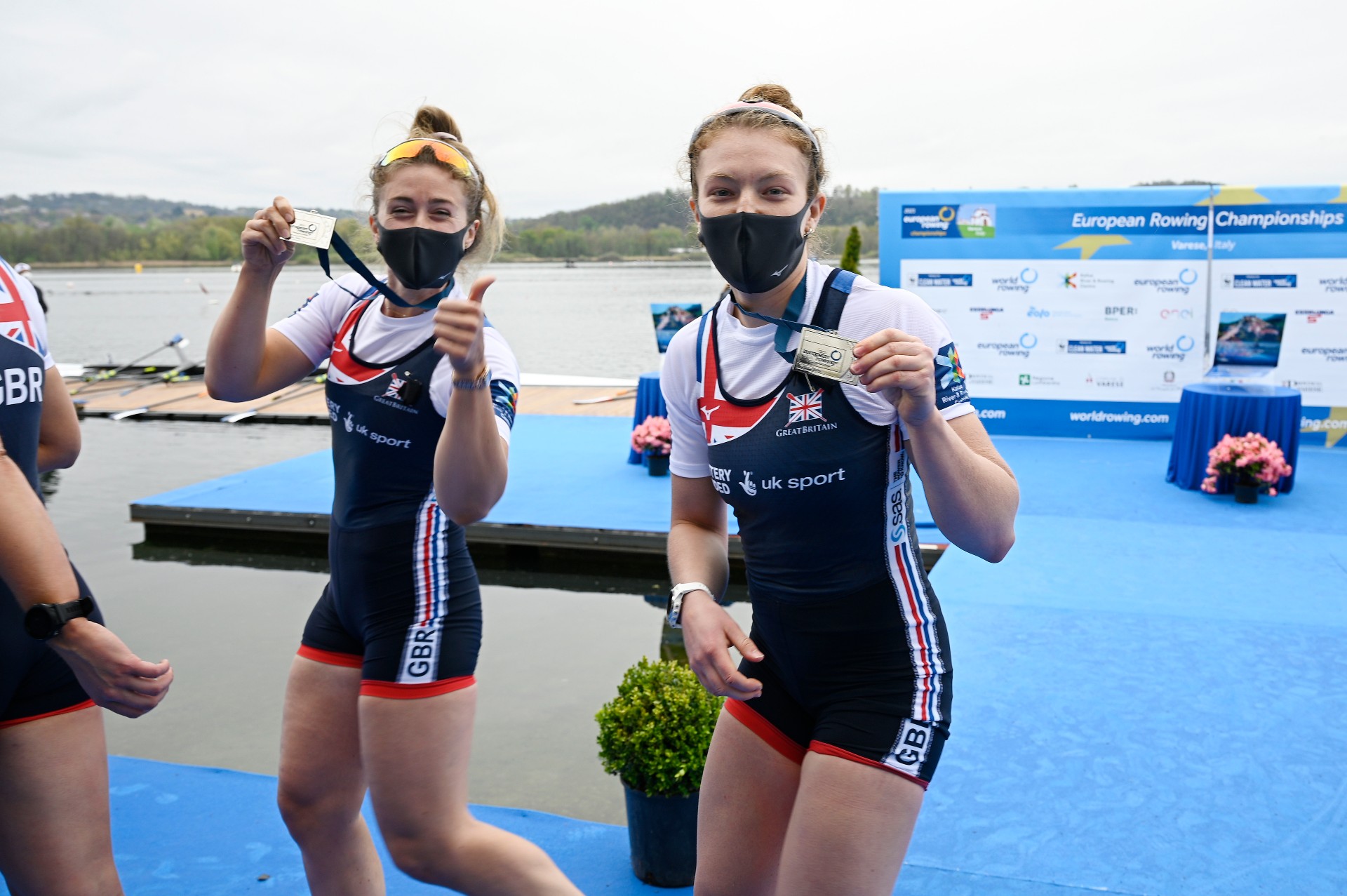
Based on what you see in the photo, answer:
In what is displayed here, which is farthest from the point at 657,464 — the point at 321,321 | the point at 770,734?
the point at 770,734

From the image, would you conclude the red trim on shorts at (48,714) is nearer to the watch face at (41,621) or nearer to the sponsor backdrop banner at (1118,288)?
the watch face at (41,621)

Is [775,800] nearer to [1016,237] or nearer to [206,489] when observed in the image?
[206,489]

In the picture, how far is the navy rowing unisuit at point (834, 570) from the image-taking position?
1852 millimetres

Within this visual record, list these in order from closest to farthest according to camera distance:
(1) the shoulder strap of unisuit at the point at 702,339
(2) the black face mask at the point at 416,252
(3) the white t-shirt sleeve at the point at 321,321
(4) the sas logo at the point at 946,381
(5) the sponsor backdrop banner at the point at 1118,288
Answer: (4) the sas logo at the point at 946,381 → (1) the shoulder strap of unisuit at the point at 702,339 → (2) the black face mask at the point at 416,252 → (3) the white t-shirt sleeve at the point at 321,321 → (5) the sponsor backdrop banner at the point at 1118,288

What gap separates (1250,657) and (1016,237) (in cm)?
744

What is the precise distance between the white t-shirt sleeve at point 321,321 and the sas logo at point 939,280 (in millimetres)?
9903

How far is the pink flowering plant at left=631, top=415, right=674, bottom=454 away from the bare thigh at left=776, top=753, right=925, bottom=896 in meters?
7.59

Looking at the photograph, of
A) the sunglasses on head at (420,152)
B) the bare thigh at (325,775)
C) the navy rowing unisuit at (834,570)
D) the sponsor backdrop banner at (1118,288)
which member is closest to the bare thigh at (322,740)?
the bare thigh at (325,775)

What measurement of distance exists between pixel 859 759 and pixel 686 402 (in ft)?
2.64

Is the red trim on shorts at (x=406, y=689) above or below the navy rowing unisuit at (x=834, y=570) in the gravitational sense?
below

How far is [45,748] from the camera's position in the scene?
190 cm

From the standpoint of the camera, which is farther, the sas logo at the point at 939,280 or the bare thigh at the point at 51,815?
the sas logo at the point at 939,280

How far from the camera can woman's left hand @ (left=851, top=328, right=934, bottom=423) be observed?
5.14 ft

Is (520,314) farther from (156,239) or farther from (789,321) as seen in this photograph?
(789,321)
